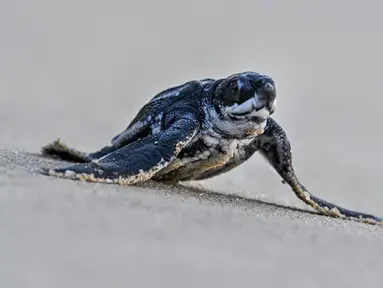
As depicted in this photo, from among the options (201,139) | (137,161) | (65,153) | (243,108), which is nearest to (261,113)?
(243,108)

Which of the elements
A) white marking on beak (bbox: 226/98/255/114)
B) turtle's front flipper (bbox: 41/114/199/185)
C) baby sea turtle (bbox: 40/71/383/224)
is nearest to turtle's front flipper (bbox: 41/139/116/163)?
baby sea turtle (bbox: 40/71/383/224)

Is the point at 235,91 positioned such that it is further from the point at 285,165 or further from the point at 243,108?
the point at 285,165

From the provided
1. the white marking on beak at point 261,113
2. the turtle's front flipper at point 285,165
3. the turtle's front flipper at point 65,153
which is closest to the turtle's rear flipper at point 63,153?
the turtle's front flipper at point 65,153

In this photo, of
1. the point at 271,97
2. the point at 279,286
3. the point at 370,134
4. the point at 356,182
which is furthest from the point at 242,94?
the point at 370,134

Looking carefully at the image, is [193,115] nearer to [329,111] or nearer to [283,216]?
[283,216]

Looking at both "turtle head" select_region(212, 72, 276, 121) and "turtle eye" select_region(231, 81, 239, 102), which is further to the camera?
"turtle eye" select_region(231, 81, 239, 102)

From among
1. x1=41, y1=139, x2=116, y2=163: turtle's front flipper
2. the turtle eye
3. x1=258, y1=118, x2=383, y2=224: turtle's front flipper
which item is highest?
the turtle eye

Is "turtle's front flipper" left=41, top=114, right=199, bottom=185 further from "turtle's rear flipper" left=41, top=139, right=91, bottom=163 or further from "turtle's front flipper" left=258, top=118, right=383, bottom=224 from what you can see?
"turtle's rear flipper" left=41, top=139, right=91, bottom=163
